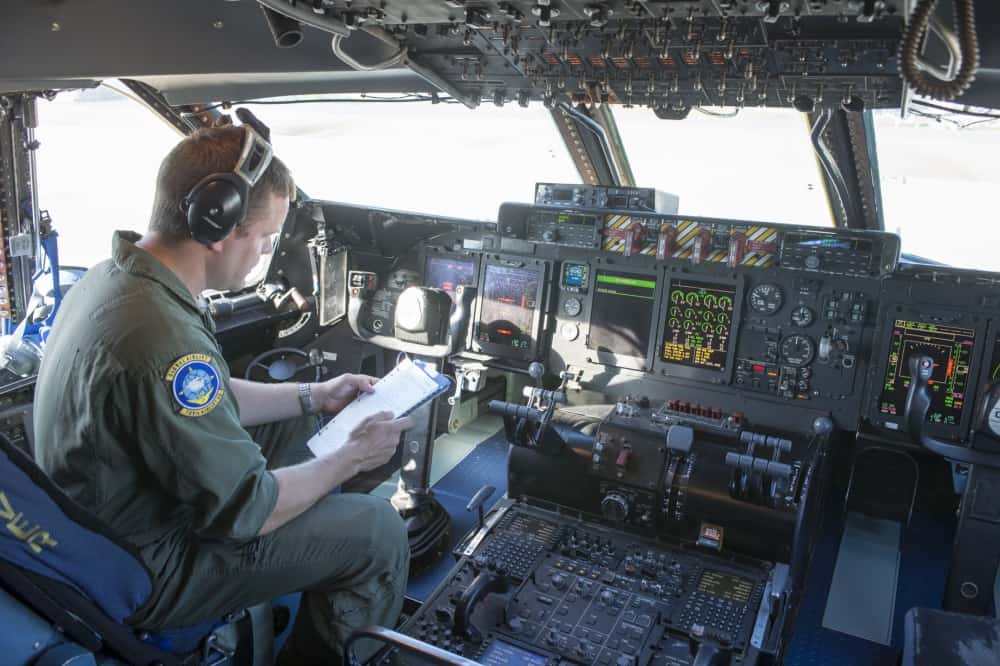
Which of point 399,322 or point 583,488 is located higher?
point 399,322

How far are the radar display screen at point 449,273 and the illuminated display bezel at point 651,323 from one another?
57cm

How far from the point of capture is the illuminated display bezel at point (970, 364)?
2.64m

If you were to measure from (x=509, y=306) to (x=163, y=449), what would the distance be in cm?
214

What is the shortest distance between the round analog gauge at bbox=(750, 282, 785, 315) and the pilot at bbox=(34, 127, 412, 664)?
1748 millimetres

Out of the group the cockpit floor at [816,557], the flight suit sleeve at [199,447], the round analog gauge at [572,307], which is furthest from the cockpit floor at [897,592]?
the flight suit sleeve at [199,447]

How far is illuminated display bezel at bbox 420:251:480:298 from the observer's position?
352 cm

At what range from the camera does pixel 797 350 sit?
295 cm

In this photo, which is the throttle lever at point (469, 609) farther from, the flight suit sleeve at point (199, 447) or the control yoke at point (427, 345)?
the control yoke at point (427, 345)

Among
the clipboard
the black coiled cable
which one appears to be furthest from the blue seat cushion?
the black coiled cable

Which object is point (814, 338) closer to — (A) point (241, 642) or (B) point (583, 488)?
(B) point (583, 488)

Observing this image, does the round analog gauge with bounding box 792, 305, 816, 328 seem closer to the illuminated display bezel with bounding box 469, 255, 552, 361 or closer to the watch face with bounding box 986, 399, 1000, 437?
the watch face with bounding box 986, 399, 1000, 437

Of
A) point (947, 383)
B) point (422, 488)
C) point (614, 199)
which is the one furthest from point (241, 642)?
point (947, 383)

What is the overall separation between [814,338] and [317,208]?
7.60 ft

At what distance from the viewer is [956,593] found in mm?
2494
